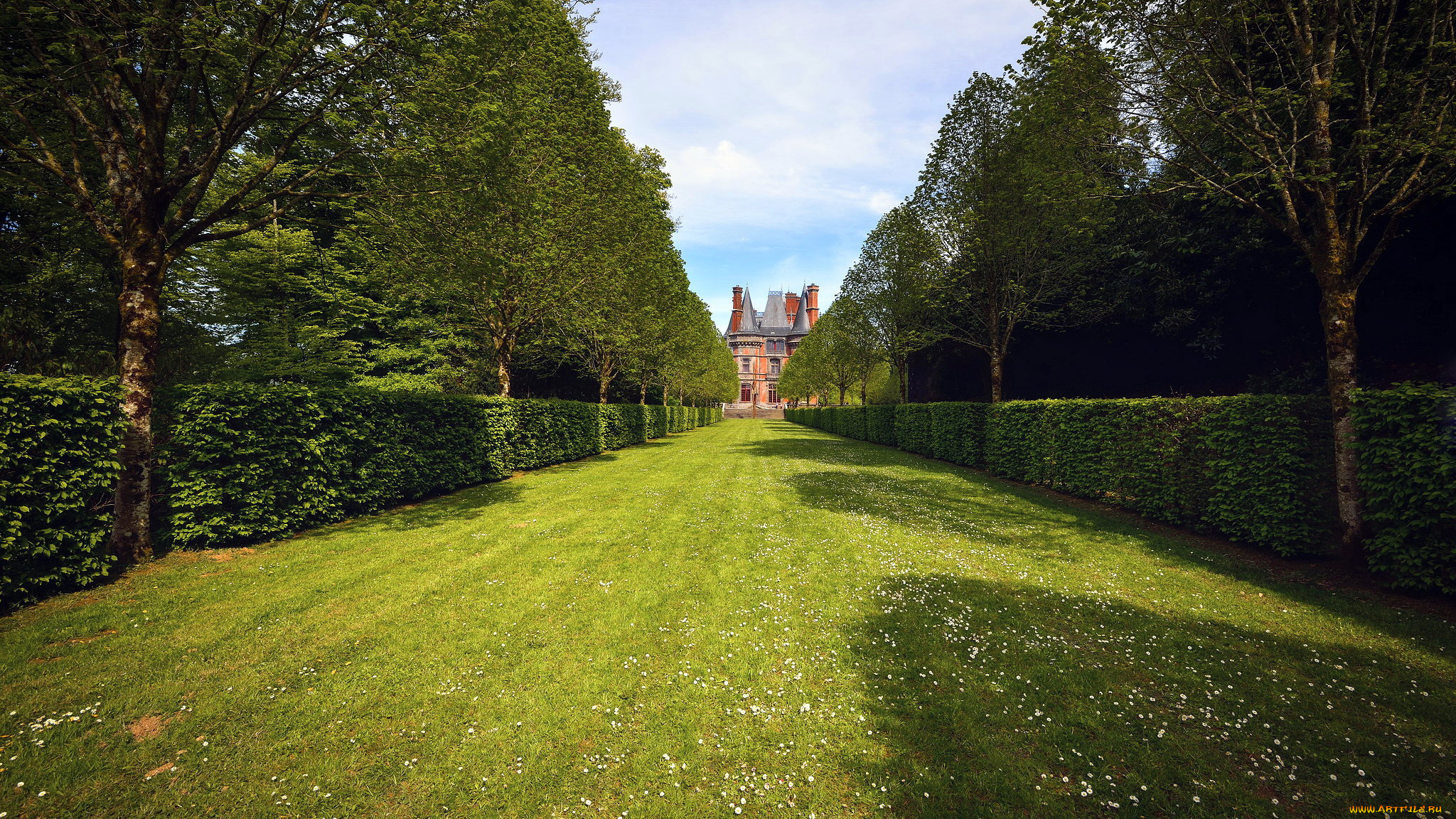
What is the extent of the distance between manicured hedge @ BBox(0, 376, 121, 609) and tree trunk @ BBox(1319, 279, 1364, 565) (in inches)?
711

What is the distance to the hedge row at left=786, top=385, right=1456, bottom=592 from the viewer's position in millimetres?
6219

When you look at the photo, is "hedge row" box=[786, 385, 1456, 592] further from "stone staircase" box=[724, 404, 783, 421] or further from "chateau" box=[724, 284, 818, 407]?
"chateau" box=[724, 284, 818, 407]

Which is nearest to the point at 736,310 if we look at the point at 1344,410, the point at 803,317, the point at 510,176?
the point at 803,317

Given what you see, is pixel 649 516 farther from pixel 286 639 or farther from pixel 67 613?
pixel 67 613

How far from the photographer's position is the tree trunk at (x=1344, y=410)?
286 inches

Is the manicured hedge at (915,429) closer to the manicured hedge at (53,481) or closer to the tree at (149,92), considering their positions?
the tree at (149,92)

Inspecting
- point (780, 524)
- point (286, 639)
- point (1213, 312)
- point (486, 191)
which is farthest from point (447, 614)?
point (1213, 312)

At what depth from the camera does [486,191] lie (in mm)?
10555

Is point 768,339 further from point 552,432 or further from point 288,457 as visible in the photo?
point 288,457

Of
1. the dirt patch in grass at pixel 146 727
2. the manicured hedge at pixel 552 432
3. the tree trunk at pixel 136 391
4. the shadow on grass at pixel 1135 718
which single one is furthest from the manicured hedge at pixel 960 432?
the tree trunk at pixel 136 391

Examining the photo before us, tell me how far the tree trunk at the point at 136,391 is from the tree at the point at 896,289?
71.5ft

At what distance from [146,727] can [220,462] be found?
6.32 metres

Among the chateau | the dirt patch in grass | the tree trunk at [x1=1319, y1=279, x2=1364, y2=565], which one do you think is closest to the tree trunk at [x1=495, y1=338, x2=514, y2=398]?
the dirt patch in grass

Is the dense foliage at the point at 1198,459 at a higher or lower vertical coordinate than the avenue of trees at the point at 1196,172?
lower
